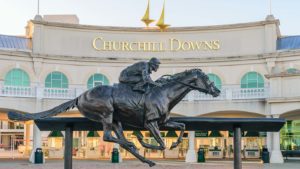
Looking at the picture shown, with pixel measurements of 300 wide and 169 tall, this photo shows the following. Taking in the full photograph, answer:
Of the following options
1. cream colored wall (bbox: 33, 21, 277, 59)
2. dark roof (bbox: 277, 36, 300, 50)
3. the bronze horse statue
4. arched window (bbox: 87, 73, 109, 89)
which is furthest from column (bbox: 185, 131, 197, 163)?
→ the bronze horse statue

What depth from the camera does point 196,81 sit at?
9.38 m

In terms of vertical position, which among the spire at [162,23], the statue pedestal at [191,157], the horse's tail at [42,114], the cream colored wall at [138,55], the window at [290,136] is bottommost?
the statue pedestal at [191,157]

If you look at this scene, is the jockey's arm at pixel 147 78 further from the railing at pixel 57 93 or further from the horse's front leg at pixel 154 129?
the railing at pixel 57 93

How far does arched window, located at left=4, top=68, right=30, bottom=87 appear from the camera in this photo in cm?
3634

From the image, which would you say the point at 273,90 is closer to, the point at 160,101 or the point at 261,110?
the point at 261,110

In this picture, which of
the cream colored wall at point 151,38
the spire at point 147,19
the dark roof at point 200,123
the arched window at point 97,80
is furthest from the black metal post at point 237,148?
the spire at point 147,19

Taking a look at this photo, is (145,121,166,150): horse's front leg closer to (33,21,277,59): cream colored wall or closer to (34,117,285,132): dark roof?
(34,117,285,132): dark roof

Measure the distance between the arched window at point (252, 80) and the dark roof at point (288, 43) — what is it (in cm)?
275

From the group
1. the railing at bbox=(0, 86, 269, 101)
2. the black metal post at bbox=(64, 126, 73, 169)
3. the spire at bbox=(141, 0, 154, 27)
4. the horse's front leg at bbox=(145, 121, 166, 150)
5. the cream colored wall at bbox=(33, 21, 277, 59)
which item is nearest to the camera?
the horse's front leg at bbox=(145, 121, 166, 150)

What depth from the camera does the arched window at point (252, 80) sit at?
3775cm

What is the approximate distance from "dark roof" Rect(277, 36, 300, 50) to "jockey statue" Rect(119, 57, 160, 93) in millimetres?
30447

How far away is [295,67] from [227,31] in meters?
5.79

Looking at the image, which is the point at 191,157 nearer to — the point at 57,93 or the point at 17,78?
the point at 57,93

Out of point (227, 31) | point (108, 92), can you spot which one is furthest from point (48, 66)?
point (108, 92)
